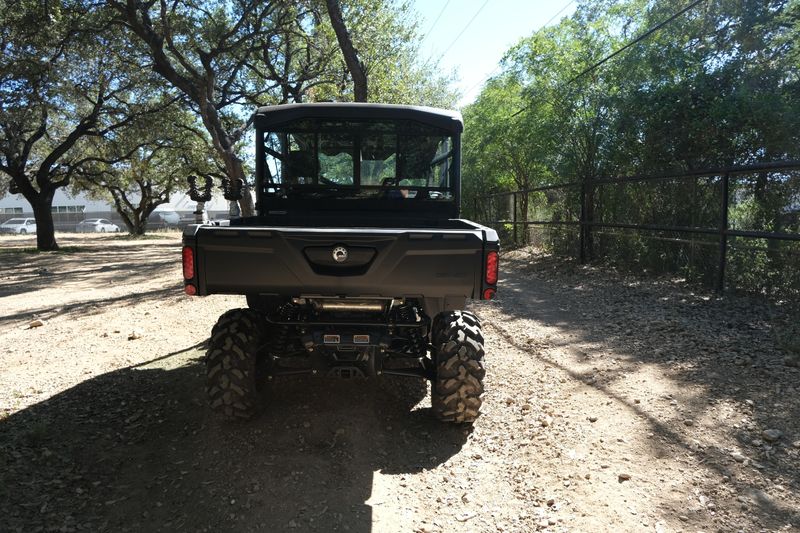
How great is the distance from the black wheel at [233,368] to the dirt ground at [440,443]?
0.80 feet

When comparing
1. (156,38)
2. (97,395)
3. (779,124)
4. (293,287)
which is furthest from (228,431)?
(156,38)

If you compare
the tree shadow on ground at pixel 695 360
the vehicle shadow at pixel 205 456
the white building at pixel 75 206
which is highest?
the white building at pixel 75 206

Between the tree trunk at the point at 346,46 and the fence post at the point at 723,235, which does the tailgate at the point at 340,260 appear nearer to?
the fence post at the point at 723,235

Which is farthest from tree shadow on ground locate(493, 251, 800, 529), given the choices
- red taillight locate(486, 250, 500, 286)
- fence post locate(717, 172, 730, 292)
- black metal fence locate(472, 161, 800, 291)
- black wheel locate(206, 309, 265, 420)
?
black wheel locate(206, 309, 265, 420)

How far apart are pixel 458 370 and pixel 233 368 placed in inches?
62.0

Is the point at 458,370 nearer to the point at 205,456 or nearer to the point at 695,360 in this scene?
the point at 205,456

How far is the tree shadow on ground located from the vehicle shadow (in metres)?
1.62

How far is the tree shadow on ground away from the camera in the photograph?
330 centimetres

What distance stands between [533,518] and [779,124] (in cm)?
755

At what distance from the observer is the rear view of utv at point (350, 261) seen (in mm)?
3500

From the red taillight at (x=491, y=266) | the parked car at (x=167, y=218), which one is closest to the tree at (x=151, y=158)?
the red taillight at (x=491, y=266)

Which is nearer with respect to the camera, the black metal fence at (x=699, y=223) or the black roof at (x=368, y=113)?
the black roof at (x=368, y=113)

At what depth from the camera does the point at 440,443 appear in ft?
12.9

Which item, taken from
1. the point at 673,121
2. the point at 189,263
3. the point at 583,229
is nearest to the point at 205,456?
the point at 189,263
